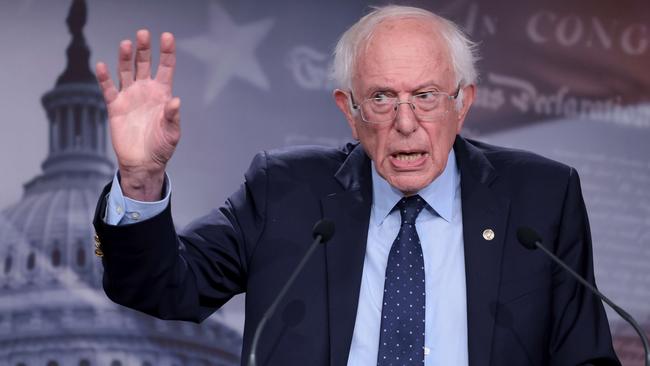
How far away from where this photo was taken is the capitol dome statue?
3471 millimetres

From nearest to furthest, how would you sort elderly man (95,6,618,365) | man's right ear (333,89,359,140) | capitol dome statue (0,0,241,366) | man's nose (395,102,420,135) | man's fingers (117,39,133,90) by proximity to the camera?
1. man's fingers (117,39,133,90)
2. elderly man (95,6,618,365)
3. man's nose (395,102,420,135)
4. man's right ear (333,89,359,140)
5. capitol dome statue (0,0,241,366)

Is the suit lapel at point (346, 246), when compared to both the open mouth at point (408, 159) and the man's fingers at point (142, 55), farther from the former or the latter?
the man's fingers at point (142, 55)

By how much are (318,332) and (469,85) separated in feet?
2.03

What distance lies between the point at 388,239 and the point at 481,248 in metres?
0.19

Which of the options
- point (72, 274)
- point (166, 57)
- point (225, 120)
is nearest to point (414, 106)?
point (166, 57)

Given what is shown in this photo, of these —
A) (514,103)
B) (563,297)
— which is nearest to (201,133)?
(514,103)

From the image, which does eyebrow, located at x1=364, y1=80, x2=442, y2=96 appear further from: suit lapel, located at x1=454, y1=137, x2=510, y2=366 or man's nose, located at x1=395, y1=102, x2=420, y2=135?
suit lapel, located at x1=454, y1=137, x2=510, y2=366

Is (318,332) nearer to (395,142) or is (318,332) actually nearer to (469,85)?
(395,142)

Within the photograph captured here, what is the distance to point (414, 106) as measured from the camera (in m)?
2.04

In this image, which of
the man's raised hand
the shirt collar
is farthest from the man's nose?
the man's raised hand

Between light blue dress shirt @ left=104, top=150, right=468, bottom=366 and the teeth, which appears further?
the teeth

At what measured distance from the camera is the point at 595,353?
1950 mm

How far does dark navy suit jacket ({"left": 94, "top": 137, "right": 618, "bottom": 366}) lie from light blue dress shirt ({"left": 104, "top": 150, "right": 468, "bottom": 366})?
3 cm

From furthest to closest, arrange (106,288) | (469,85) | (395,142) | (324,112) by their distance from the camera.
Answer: (324,112)
(469,85)
(395,142)
(106,288)
